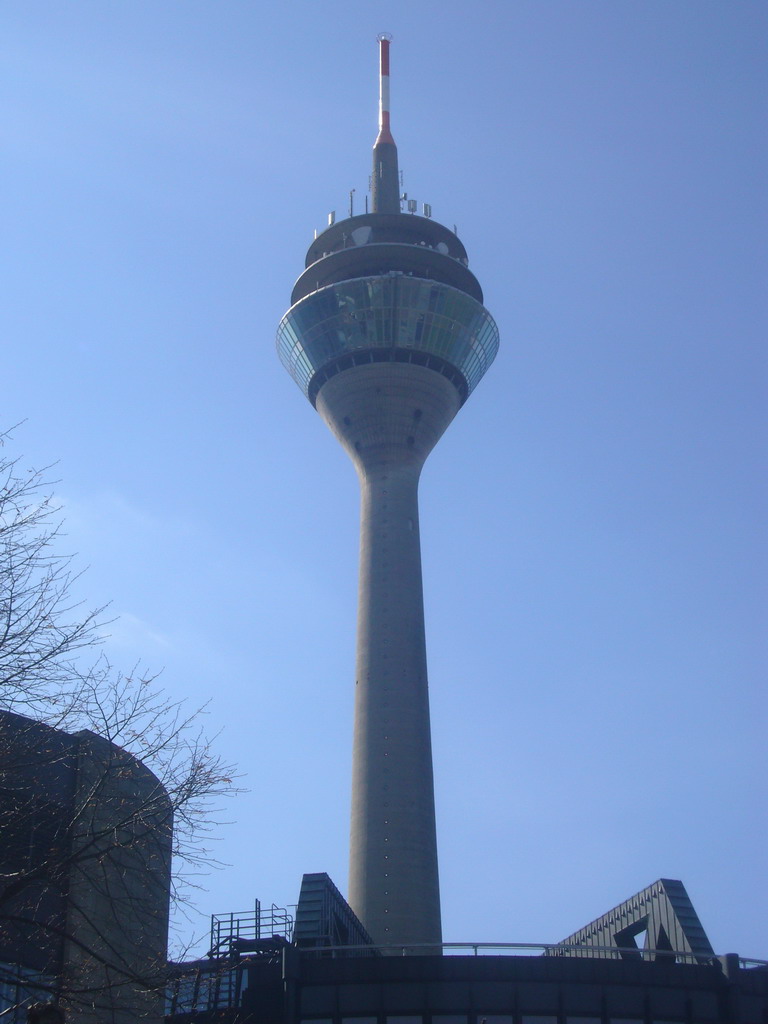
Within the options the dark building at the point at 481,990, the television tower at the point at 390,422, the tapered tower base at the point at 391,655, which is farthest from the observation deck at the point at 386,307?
the dark building at the point at 481,990

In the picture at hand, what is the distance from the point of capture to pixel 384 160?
89.3 metres

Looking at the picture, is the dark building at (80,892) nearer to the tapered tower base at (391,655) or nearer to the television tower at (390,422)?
the tapered tower base at (391,655)

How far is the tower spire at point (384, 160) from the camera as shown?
87250mm

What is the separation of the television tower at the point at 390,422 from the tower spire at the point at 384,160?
0.35 feet

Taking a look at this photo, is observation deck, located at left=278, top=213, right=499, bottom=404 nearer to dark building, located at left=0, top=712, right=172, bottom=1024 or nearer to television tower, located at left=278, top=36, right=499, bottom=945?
television tower, located at left=278, top=36, right=499, bottom=945

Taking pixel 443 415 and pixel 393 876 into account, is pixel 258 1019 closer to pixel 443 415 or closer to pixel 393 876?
pixel 393 876

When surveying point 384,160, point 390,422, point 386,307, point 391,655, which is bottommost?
point 391,655

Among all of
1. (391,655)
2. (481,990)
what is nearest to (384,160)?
(391,655)

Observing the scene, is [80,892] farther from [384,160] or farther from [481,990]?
[384,160]

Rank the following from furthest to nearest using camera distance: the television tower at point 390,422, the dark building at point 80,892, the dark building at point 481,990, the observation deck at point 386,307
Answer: the observation deck at point 386,307 < the television tower at point 390,422 < the dark building at point 481,990 < the dark building at point 80,892

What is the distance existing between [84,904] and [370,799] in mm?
37465

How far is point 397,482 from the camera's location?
76000 mm

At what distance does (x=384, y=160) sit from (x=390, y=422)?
74.5 ft

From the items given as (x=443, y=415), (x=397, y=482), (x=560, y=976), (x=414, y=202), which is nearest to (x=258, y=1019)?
(x=560, y=976)
